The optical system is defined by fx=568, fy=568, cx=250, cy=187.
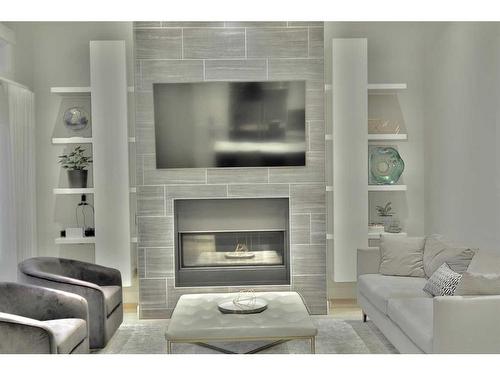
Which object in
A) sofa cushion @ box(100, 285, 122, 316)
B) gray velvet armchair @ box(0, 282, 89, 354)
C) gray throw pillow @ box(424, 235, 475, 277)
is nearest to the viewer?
gray velvet armchair @ box(0, 282, 89, 354)

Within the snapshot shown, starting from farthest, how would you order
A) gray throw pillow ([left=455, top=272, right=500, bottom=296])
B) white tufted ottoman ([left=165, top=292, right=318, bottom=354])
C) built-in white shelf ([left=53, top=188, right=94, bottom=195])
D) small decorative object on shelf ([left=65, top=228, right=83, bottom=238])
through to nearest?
1. small decorative object on shelf ([left=65, top=228, right=83, bottom=238])
2. built-in white shelf ([left=53, top=188, right=94, bottom=195])
3. white tufted ottoman ([left=165, top=292, right=318, bottom=354])
4. gray throw pillow ([left=455, top=272, right=500, bottom=296])

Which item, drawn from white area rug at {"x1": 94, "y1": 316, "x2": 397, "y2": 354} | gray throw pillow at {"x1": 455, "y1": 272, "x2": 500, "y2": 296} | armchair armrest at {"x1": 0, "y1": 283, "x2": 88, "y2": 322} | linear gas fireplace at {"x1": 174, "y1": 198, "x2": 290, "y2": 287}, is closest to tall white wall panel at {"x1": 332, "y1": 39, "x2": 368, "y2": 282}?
linear gas fireplace at {"x1": 174, "y1": 198, "x2": 290, "y2": 287}

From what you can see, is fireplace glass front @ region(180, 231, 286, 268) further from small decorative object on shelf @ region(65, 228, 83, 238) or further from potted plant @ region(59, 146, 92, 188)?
potted plant @ region(59, 146, 92, 188)

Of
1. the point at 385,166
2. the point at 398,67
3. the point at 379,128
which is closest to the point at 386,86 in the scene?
the point at 379,128

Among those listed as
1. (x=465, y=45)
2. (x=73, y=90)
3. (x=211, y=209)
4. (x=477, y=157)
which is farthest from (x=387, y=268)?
(x=73, y=90)

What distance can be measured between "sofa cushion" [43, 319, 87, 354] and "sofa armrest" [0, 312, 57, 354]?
8cm

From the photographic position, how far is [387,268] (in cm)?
462

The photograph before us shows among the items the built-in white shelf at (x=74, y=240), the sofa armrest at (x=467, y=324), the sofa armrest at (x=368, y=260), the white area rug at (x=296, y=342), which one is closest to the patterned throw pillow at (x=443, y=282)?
the white area rug at (x=296, y=342)

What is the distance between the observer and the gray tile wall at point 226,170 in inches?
197

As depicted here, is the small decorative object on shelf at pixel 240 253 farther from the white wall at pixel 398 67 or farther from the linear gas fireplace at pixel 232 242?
the white wall at pixel 398 67

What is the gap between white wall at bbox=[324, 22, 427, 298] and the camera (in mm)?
5562

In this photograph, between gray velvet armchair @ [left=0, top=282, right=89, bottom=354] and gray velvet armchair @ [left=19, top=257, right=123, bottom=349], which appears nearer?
gray velvet armchair @ [left=0, top=282, right=89, bottom=354]
